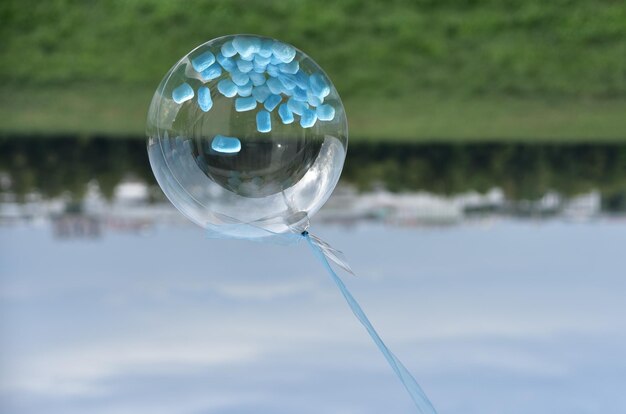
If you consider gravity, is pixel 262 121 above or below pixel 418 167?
below

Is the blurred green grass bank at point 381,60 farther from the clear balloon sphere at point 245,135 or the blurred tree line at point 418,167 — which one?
the clear balloon sphere at point 245,135

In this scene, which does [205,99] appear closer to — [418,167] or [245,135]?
[245,135]

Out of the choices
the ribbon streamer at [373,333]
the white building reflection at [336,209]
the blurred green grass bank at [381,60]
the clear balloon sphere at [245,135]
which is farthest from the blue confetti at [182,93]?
the blurred green grass bank at [381,60]

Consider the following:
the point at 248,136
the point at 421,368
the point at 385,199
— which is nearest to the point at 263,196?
the point at 248,136

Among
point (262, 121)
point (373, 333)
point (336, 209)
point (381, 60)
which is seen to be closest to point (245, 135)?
point (262, 121)

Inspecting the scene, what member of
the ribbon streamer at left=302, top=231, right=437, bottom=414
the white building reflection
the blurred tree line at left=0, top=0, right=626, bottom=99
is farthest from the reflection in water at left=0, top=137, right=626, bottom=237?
the ribbon streamer at left=302, top=231, right=437, bottom=414

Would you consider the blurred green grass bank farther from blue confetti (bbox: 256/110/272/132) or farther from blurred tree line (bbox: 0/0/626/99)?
blue confetti (bbox: 256/110/272/132)
